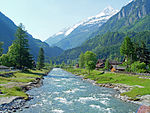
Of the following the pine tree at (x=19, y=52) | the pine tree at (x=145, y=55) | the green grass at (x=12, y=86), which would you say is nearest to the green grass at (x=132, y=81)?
the pine tree at (x=145, y=55)

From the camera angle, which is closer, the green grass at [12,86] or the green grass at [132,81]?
the green grass at [12,86]

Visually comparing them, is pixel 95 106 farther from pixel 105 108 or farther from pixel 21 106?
pixel 21 106

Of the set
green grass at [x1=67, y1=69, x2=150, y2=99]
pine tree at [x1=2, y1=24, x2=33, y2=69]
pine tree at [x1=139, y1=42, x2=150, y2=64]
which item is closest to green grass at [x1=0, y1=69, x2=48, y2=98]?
green grass at [x1=67, y1=69, x2=150, y2=99]

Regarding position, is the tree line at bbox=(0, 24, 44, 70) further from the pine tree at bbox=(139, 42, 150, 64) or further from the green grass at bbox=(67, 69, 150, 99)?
the pine tree at bbox=(139, 42, 150, 64)

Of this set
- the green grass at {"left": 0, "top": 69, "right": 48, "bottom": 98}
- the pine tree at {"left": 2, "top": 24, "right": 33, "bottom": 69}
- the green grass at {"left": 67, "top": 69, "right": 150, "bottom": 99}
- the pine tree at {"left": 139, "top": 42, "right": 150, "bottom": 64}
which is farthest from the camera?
the pine tree at {"left": 2, "top": 24, "right": 33, "bottom": 69}

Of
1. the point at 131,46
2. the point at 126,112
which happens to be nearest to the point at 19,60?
Result: the point at 131,46

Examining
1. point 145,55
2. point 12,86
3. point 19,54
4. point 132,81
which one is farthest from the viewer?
point 19,54

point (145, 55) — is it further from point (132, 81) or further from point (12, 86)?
point (12, 86)

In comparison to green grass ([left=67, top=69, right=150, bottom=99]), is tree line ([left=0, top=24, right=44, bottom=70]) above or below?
above

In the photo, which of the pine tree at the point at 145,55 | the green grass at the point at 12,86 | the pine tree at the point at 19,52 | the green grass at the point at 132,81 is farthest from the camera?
the pine tree at the point at 19,52

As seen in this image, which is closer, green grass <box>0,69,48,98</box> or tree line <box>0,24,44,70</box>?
green grass <box>0,69,48,98</box>

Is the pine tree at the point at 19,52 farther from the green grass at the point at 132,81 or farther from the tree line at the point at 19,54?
the green grass at the point at 132,81

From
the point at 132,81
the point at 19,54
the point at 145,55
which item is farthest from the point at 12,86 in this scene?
the point at 145,55

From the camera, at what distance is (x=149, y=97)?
3675cm
